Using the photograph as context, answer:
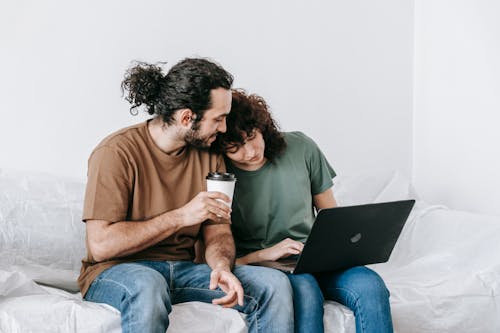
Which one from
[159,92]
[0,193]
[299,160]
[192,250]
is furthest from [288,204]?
[0,193]

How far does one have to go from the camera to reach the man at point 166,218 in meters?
1.61

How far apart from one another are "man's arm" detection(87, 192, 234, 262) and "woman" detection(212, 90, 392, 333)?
28 cm

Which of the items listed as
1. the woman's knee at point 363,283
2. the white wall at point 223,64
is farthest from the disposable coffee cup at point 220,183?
the white wall at point 223,64

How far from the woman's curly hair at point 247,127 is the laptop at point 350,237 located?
0.36 m

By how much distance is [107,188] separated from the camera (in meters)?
1.69

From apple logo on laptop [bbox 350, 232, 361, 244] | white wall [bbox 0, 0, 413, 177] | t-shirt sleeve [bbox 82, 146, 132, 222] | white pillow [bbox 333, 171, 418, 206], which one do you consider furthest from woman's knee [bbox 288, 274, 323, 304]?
white wall [bbox 0, 0, 413, 177]

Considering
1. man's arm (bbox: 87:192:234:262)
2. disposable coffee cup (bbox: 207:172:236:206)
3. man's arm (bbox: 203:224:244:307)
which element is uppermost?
disposable coffee cup (bbox: 207:172:236:206)

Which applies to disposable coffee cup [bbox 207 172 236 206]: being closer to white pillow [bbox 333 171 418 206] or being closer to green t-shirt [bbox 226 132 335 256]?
green t-shirt [bbox 226 132 335 256]

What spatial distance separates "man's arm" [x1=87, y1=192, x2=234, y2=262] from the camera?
5.35 feet

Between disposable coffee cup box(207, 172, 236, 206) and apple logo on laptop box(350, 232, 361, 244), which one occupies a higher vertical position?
disposable coffee cup box(207, 172, 236, 206)

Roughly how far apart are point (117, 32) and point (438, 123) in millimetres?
1365

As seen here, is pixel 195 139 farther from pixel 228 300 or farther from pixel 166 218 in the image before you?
pixel 228 300

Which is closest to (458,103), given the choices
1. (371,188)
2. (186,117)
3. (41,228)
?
(371,188)

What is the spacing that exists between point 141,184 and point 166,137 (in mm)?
151
